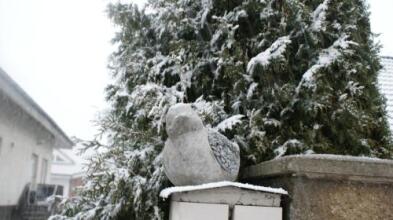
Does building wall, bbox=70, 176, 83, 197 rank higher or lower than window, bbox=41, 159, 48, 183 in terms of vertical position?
lower

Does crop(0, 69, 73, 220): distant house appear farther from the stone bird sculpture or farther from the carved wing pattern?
the carved wing pattern

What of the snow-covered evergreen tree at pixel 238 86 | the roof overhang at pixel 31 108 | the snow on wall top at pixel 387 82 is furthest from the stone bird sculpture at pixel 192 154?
the snow on wall top at pixel 387 82

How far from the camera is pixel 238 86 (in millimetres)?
2195

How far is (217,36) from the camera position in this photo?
2.36 metres

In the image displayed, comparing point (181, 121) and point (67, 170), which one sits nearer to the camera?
point (181, 121)

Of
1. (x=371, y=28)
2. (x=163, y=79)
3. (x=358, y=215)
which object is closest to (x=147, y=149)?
(x=163, y=79)

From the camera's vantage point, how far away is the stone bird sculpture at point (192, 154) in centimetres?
151

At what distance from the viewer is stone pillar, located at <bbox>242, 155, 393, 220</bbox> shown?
1.33 meters

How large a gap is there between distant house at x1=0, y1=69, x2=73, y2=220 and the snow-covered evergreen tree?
10.2 inches

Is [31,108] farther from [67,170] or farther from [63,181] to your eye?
[63,181]

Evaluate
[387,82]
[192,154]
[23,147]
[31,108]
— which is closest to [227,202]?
[192,154]

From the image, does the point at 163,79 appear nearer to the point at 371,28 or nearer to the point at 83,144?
the point at 83,144

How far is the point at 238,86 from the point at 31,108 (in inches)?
43.0

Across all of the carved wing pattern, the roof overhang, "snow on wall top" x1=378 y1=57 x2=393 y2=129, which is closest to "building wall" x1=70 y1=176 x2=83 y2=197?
the roof overhang
